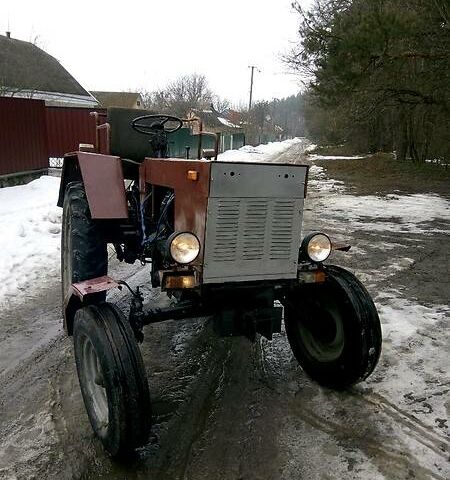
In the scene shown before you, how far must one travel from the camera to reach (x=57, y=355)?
3.67 metres

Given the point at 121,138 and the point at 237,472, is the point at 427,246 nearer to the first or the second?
the point at 121,138

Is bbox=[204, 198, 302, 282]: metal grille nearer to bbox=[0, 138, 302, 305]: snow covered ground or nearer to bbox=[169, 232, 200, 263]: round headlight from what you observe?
bbox=[169, 232, 200, 263]: round headlight

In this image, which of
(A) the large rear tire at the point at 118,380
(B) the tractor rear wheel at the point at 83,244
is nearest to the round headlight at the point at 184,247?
(A) the large rear tire at the point at 118,380

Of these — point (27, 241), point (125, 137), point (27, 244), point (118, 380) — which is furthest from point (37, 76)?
point (118, 380)

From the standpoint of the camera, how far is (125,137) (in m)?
4.18

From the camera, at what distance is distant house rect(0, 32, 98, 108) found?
2544 centimetres

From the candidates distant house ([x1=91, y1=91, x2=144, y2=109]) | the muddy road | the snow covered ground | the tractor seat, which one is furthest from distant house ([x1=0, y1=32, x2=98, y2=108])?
the muddy road

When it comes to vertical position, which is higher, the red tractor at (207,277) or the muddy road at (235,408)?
the red tractor at (207,277)

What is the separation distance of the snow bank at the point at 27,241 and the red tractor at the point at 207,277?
1739 millimetres

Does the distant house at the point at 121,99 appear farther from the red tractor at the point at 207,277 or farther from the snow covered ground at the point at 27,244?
the red tractor at the point at 207,277

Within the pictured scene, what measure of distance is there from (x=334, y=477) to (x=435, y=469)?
1.77 feet

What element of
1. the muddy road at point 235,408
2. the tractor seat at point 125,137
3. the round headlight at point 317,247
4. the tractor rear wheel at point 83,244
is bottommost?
the muddy road at point 235,408

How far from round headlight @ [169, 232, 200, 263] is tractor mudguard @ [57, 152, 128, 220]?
0.93 metres

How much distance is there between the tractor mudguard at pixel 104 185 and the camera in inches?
135
